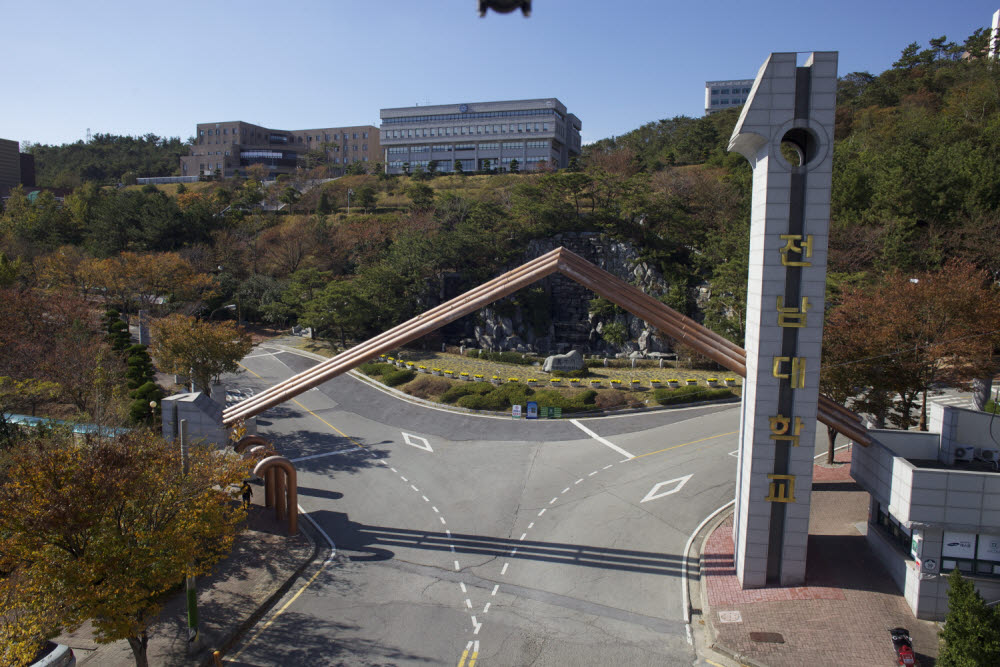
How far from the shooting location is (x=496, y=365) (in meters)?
45.6

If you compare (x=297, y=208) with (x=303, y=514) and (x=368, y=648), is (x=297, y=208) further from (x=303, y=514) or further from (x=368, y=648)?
(x=368, y=648)

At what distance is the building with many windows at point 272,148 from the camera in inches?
5012

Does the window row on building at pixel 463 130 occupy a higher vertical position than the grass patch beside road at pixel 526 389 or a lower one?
higher

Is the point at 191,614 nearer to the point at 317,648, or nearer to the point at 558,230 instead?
the point at 317,648

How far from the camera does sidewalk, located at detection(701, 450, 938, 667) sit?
14.6 m

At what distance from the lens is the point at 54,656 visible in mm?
13203

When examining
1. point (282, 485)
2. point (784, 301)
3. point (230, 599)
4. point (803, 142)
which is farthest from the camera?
point (282, 485)

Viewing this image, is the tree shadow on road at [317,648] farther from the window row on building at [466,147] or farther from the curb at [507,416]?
the window row on building at [466,147]

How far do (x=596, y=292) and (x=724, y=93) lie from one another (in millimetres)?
167086

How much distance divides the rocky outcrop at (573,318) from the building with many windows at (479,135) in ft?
157

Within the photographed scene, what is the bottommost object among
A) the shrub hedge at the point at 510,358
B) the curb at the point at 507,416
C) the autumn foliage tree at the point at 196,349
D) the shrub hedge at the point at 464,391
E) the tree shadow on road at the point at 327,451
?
the tree shadow on road at the point at 327,451

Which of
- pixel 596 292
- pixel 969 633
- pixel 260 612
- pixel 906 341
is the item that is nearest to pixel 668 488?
pixel 596 292

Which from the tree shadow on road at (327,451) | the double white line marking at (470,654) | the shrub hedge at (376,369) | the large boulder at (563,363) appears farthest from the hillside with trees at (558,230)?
the double white line marking at (470,654)

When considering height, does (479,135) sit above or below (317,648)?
above
